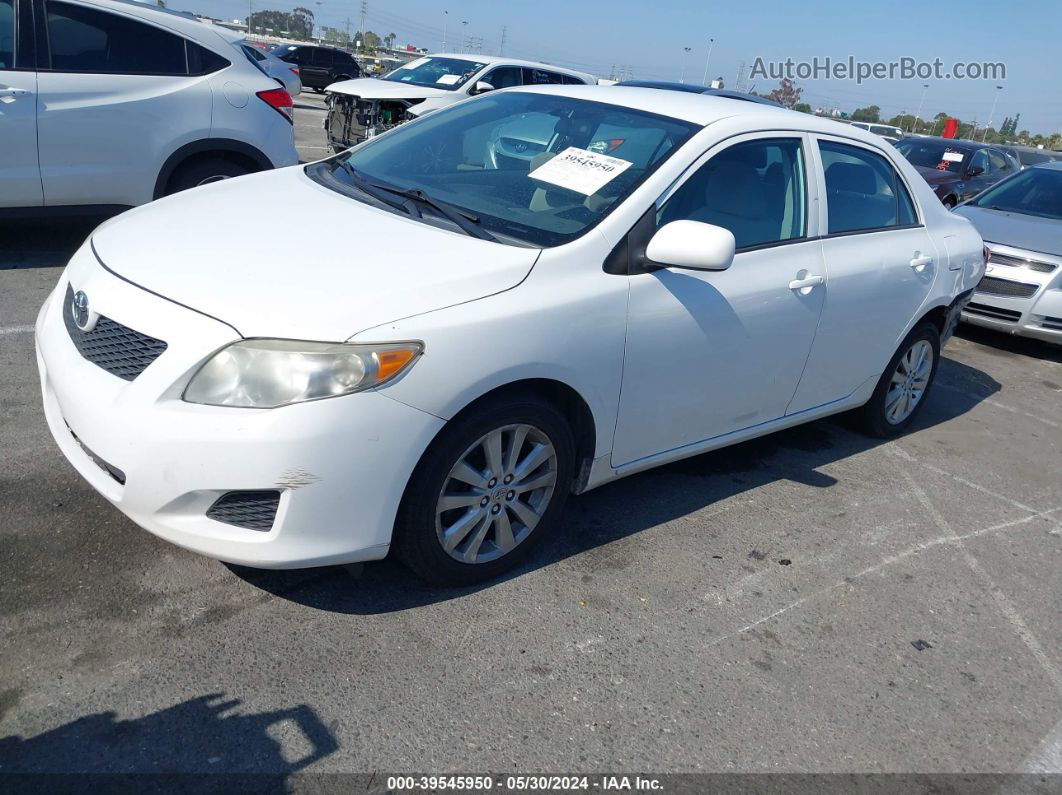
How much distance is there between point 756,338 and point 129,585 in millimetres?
2586

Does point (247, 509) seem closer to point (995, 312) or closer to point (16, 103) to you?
point (16, 103)

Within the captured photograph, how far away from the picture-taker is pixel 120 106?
6031mm

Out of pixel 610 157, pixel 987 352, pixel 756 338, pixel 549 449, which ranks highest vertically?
pixel 610 157

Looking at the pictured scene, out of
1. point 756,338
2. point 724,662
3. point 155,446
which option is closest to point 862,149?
point 756,338

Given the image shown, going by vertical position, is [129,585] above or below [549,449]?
below

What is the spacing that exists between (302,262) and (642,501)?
1.92m

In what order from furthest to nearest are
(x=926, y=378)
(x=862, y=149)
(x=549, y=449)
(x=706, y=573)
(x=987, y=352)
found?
(x=987, y=352)
(x=926, y=378)
(x=862, y=149)
(x=706, y=573)
(x=549, y=449)

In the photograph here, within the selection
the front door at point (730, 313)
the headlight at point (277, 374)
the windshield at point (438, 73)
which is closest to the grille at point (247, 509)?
the headlight at point (277, 374)

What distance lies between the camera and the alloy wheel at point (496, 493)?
298 centimetres

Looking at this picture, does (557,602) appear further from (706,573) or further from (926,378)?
(926,378)

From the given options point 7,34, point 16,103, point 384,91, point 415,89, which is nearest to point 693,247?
point 16,103

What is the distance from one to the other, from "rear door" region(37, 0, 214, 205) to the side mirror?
4.45 metres

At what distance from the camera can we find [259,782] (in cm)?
229

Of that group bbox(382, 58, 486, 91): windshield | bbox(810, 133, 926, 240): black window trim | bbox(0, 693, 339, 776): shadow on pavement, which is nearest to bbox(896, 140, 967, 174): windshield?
bbox(382, 58, 486, 91): windshield
